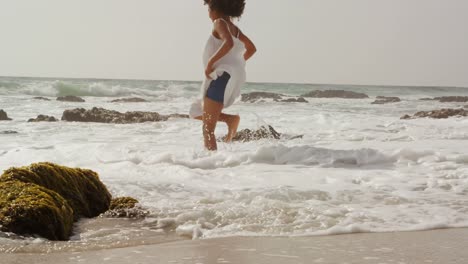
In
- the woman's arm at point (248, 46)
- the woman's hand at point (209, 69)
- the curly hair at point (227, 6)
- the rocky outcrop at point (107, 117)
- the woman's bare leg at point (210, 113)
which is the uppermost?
the curly hair at point (227, 6)

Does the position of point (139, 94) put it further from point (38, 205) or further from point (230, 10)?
point (38, 205)

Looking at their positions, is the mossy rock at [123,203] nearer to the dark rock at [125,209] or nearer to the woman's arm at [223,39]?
the dark rock at [125,209]

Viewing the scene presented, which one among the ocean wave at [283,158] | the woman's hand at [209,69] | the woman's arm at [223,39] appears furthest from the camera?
the woman's hand at [209,69]

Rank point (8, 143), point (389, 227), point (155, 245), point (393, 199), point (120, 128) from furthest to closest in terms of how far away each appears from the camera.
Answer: point (120, 128)
point (8, 143)
point (393, 199)
point (389, 227)
point (155, 245)

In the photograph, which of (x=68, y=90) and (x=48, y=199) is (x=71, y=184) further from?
(x=68, y=90)

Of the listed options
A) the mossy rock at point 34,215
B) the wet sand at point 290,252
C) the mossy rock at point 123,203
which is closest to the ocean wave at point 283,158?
the mossy rock at point 123,203

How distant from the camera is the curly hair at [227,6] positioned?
5.50 metres

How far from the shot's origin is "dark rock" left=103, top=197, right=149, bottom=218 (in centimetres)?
318

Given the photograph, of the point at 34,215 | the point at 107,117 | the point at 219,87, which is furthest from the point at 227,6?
the point at 107,117

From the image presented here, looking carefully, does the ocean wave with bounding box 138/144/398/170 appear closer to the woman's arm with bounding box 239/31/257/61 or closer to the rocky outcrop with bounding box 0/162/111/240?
the woman's arm with bounding box 239/31/257/61

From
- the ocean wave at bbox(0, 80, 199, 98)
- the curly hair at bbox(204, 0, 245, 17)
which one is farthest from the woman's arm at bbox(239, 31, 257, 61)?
the ocean wave at bbox(0, 80, 199, 98)

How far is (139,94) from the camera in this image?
34.3m

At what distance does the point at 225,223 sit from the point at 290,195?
2.69 feet

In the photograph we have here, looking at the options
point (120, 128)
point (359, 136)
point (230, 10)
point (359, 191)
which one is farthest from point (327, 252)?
point (120, 128)
